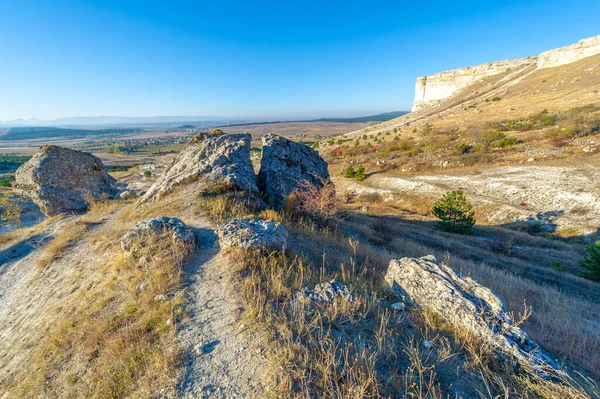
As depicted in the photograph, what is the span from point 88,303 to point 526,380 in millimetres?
7993

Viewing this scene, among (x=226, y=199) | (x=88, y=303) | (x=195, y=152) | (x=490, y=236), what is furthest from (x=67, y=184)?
(x=490, y=236)

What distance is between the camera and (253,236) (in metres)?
6.20

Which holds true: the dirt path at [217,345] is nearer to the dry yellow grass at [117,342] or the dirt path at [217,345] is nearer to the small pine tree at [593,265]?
the dry yellow grass at [117,342]

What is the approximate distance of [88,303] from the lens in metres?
5.69

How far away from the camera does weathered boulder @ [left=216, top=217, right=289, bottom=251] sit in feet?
19.9

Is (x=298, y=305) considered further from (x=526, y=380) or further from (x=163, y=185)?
(x=163, y=185)

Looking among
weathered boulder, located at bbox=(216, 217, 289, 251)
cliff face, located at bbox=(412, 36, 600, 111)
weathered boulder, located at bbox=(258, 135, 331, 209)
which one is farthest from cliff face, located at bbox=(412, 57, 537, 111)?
weathered boulder, located at bbox=(216, 217, 289, 251)

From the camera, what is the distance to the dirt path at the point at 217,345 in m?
3.30

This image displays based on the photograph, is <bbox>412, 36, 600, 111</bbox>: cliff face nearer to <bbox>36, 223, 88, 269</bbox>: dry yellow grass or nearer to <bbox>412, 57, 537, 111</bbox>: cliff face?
<bbox>412, 57, 537, 111</bbox>: cliff face

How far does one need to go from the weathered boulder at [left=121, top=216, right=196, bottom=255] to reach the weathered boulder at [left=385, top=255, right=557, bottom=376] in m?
5.11

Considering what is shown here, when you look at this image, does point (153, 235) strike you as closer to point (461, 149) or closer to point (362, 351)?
point (362, 351)

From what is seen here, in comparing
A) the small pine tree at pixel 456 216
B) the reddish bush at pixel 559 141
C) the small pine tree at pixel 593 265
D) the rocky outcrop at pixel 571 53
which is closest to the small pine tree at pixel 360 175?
→ the small pine tree at pixel 456 216

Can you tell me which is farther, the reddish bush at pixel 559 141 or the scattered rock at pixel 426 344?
the reddish bush at pixel 559 141

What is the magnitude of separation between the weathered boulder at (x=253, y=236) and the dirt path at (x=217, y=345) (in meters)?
0.65
